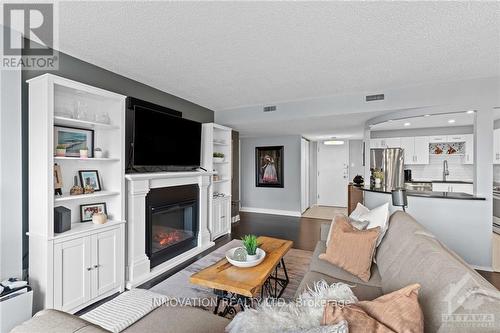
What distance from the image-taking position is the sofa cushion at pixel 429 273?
99 centimetres

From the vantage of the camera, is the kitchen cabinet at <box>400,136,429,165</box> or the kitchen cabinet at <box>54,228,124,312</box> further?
the kitchen cabinet at <box>400,136,429,165</box>

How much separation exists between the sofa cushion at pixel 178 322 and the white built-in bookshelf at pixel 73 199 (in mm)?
1201

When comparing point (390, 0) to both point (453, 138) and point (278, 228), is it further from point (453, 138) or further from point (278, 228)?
point (453, 138)

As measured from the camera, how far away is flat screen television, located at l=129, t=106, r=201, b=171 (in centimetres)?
308

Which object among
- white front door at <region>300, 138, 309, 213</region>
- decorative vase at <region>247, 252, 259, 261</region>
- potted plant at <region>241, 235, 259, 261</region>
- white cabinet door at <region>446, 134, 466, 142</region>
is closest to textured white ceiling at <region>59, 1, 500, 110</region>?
potted plant at <region>241, 235, 259, 261</region>

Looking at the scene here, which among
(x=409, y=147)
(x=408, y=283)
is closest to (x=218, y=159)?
(x=408, y=283)

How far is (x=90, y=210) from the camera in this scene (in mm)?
2705

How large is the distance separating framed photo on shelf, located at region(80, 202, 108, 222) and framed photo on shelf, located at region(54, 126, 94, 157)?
1.84 feet

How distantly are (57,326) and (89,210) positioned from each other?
2199 mm

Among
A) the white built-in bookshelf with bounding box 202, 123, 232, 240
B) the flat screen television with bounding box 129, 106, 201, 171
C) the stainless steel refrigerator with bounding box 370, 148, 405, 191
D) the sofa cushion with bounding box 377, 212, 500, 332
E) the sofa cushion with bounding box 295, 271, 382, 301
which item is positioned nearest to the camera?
the sofa cushion with bounding box 377, 212, 500, 332

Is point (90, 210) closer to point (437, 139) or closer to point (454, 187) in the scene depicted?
point (437, 139)

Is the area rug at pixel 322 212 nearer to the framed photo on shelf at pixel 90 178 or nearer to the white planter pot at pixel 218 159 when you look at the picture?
the white planter pot at pixel 218 159

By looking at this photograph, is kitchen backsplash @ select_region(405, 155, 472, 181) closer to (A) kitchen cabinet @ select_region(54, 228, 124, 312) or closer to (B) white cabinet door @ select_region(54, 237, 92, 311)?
(A) kitchen cabinet @ select_region(54, 228, 124, 312)

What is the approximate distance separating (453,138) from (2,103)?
24.0 ft
